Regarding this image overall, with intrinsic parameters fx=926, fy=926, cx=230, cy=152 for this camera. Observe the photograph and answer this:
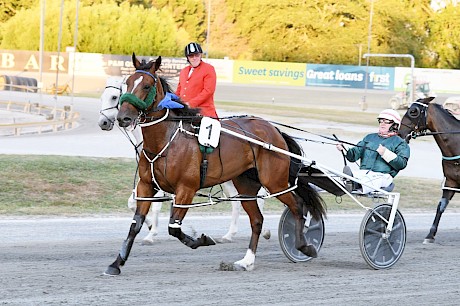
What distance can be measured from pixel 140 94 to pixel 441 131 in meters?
4.74

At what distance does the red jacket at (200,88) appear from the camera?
9.37 m

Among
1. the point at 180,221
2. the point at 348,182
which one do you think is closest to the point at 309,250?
the point at 348,182

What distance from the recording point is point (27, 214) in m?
12.4

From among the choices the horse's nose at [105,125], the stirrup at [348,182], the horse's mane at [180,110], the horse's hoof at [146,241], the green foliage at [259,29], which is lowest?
the horse's hoof at [146,241]

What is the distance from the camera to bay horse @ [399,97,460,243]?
11054 millimetres

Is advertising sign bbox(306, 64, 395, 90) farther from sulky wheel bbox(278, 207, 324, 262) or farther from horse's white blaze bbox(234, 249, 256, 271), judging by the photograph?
horse's white blaze bbox(234, 249, 256, 271)

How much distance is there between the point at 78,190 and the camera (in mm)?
14586

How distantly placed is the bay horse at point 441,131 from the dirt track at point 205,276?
1.06m

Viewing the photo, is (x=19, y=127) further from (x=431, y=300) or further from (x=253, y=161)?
(x=431, y=300)

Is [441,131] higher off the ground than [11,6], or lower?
lower

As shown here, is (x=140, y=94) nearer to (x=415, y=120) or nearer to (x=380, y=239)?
(x=380, y=239)

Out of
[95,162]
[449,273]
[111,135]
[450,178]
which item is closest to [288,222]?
[449,273]

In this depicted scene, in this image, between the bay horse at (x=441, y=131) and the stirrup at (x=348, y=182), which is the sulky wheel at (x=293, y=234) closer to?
the stirrup at (x=348, y=182)

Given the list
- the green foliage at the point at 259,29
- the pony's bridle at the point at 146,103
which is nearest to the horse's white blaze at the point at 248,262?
the pony's bridle at the point at 146,103
